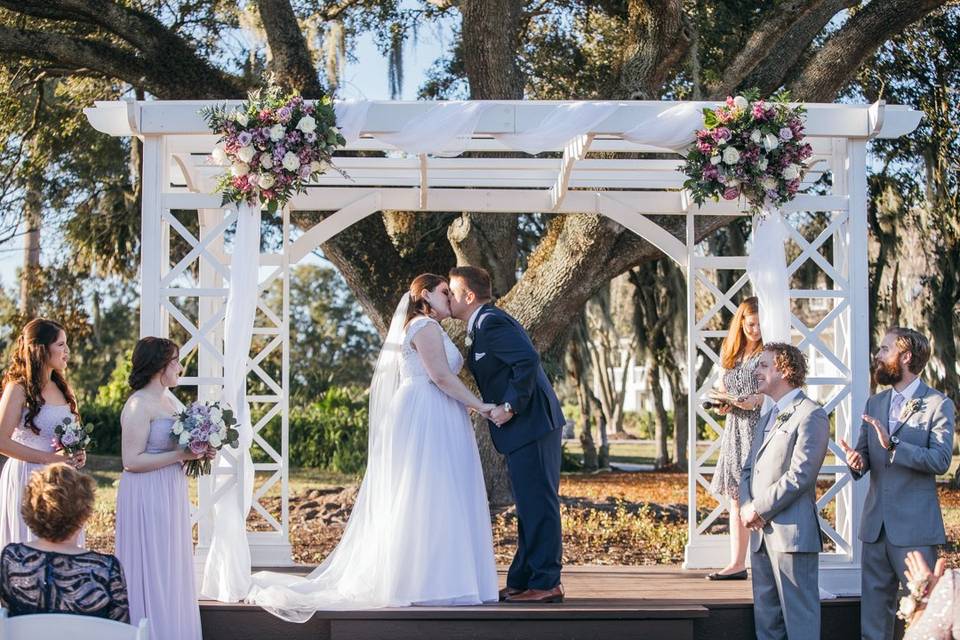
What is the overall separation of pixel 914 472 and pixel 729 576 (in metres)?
1.86

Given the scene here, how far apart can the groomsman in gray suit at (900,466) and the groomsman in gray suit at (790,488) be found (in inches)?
13.1

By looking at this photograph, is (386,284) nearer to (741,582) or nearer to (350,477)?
(741,582)

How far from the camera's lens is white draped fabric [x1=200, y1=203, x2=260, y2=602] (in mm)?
5812

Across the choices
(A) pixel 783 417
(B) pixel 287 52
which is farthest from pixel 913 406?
(B) pixel 287 52

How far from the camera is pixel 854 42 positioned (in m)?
9.50

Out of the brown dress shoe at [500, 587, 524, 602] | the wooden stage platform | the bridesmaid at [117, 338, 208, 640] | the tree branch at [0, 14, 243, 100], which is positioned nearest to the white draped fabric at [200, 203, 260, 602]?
the wooden stage platform

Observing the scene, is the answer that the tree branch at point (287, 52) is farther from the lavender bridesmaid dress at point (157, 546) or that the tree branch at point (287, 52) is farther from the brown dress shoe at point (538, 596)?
the brown dress shoe at point (538, 596)

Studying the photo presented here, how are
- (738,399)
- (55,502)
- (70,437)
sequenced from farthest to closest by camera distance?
(738,399) < (70,437) < (55,502)

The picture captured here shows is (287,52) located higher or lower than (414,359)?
higher

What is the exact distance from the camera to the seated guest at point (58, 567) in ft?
13.1

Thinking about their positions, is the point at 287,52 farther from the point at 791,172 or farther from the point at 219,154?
the point at 791,172

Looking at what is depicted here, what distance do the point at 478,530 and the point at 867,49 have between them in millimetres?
6180

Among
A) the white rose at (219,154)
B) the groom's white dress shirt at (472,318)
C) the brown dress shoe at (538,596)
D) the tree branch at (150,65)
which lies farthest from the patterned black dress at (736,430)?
the tree branch at (150,65)

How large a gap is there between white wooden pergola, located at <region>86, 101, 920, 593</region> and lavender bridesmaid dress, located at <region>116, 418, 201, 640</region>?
86cm
